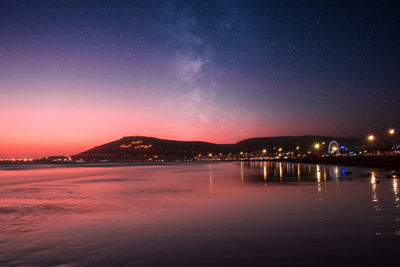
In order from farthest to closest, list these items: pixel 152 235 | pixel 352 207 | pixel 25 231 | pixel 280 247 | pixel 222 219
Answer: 1. pixel 352 207
2. pixel 222 219
3. pixel 25 231
4. pixel 152 235
5. pixel 280 247

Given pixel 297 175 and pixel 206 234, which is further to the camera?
pixel 297 175

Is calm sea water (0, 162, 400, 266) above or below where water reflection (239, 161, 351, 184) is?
above

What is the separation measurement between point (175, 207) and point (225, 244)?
7033 millimetres

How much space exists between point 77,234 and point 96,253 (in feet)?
7.93

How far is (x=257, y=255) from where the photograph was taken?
7523 mm

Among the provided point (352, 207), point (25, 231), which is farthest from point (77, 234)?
point (352, 207)

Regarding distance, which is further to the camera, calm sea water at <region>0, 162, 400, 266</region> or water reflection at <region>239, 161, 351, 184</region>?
water reflection at <region>239, 161, 351, 184</region>

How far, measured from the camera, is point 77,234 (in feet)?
32.3

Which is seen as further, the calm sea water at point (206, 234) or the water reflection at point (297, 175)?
the water reflection at point (297, 175)

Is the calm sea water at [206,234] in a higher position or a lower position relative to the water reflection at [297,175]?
higher

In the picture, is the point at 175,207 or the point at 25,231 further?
the point at 175,207

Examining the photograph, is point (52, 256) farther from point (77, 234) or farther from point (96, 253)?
point (77, 234)

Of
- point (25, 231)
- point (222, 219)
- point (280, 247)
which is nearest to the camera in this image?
point (280, 247)

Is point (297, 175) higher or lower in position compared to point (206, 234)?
lower
